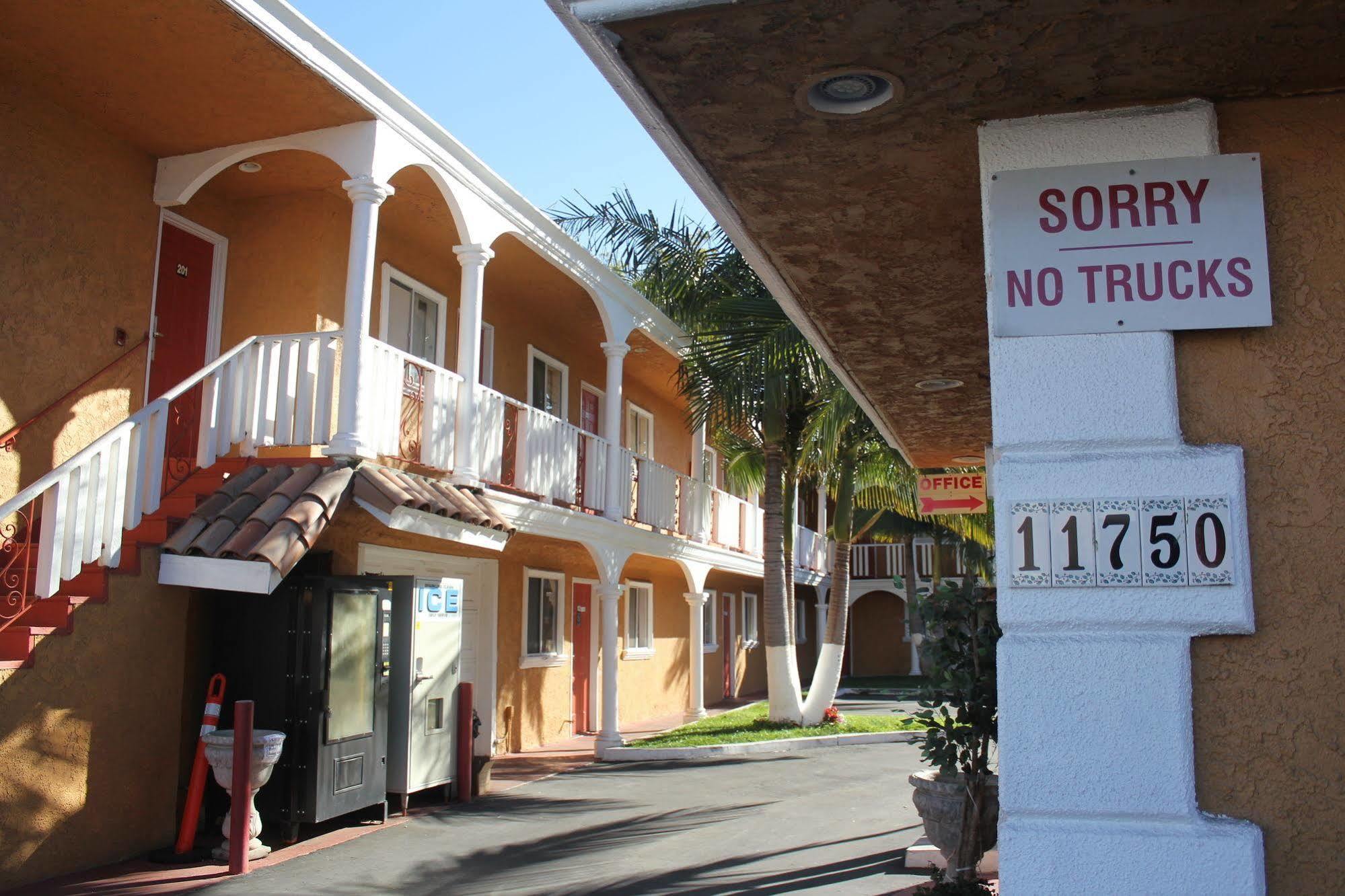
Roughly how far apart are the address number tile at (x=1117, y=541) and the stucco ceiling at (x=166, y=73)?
6597mm

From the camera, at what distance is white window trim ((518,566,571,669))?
14258mm

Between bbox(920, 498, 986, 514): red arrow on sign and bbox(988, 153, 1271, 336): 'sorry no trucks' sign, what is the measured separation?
7.11 m

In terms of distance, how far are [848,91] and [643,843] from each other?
6.84m

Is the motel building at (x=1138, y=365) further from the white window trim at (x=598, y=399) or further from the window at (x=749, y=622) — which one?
the window at (x=749, y=622)

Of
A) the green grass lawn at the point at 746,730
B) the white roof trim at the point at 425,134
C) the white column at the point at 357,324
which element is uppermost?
the white roof trim at the point at 425,134

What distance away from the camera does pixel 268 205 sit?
10539 millimetres

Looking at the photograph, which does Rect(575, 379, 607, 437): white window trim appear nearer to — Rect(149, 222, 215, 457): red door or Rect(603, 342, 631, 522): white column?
Rect(603, 342, 631, 522): white column

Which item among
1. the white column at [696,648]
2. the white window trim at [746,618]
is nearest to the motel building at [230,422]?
the white column at [696,648]

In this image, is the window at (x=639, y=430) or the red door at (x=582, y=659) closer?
the red door at (x=582, y=659)

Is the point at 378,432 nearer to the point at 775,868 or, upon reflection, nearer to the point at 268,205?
the point at 268,205

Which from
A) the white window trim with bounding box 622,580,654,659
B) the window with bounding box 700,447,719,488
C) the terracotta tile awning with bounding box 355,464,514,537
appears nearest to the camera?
the terracotta tile awning with bounding box 355,464,514,537

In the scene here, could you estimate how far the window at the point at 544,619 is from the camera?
47.4 feet

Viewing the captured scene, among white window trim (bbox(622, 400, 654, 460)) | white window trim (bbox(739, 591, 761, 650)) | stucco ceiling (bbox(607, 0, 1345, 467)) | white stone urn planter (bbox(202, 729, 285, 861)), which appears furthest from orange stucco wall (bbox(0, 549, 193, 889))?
white window trim (bbox(739, 591, 761, 650))

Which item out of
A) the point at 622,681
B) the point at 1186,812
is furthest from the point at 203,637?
the point at 622,681
